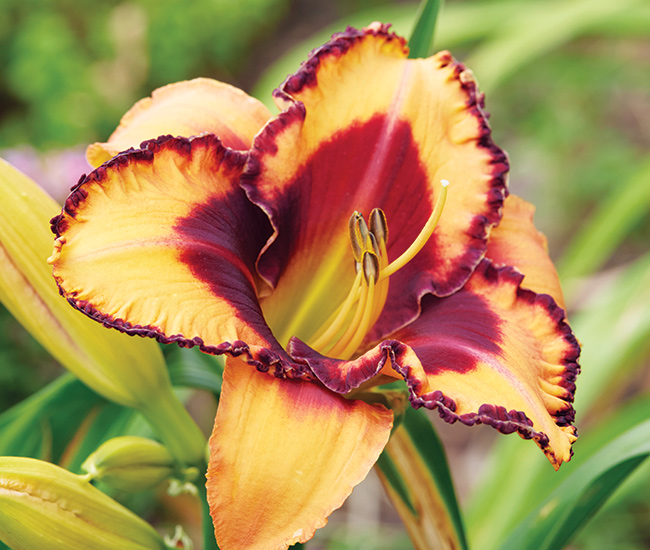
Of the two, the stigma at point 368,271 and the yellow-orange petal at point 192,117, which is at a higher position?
the yellow-orange petal at point 192,117

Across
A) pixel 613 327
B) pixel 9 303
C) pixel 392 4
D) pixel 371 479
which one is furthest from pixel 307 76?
pixel 392 4

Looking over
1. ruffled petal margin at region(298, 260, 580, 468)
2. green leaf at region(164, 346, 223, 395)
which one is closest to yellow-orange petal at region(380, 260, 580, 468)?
ruffled petal margin at region(298, 260, 580, 468)

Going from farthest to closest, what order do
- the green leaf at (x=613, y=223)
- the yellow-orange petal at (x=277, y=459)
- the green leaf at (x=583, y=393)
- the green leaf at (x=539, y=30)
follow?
the green leaf at (x=539, y=30)
the green leaf at (x=613, y=223)
the green leaf at (x=583, y=393)
the yellow-orange petal at (x=277, y=459)

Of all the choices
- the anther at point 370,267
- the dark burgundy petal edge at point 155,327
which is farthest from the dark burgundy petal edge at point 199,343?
the anther at point 370,267

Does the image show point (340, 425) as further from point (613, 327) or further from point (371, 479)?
point (371, 479)

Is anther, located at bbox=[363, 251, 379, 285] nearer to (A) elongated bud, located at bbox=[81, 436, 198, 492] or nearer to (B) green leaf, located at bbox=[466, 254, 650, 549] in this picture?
(A) elongated bud, located at bbox=[81, 436, 198, 492]

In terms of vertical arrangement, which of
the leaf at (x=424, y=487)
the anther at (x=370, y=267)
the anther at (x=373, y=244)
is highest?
the anther at (x=373, y=244)

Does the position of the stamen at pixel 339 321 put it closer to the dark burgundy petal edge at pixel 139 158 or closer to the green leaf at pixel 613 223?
the dark burgundy petal edge at pixel 139 158
